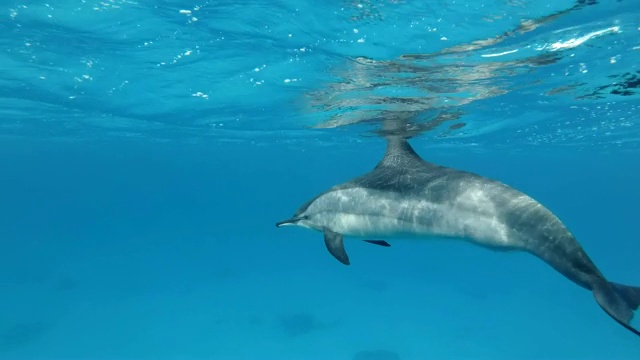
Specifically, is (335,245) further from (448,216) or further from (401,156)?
(448,216)

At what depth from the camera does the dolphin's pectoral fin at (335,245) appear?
769 centimetres

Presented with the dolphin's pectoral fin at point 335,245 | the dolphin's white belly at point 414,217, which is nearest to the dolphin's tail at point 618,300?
the dolphin's white belly at point 414,217

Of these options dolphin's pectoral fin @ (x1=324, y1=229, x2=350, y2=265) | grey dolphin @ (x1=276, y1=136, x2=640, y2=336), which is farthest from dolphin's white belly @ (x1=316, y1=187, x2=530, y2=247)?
dolphin's pectoral fin @ (x1=324, y1=229, x2=350, y2=265)

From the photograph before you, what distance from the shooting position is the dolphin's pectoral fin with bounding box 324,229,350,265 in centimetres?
769

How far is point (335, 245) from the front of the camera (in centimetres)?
802

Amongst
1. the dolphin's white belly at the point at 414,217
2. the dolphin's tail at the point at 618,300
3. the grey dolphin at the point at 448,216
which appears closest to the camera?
the dolphin's tail at the point at 618,300

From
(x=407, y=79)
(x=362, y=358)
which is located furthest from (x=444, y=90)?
(x=362, y=358)

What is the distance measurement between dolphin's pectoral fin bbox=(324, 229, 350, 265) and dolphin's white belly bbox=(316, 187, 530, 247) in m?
0.11

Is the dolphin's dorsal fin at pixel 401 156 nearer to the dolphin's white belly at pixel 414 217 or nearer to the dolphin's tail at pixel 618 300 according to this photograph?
the dolphin's white belly at pixel 414 217

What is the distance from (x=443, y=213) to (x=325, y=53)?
6.50m

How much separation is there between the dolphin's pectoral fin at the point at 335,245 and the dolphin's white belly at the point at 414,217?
11 centimetres

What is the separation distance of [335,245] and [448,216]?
2360mm

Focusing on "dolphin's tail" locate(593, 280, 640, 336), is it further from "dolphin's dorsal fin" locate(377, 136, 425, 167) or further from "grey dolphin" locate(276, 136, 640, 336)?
"dolphin's dorsal fin" locate(377, 136, 425, 167)

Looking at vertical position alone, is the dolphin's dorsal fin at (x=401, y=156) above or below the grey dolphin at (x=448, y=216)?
above
